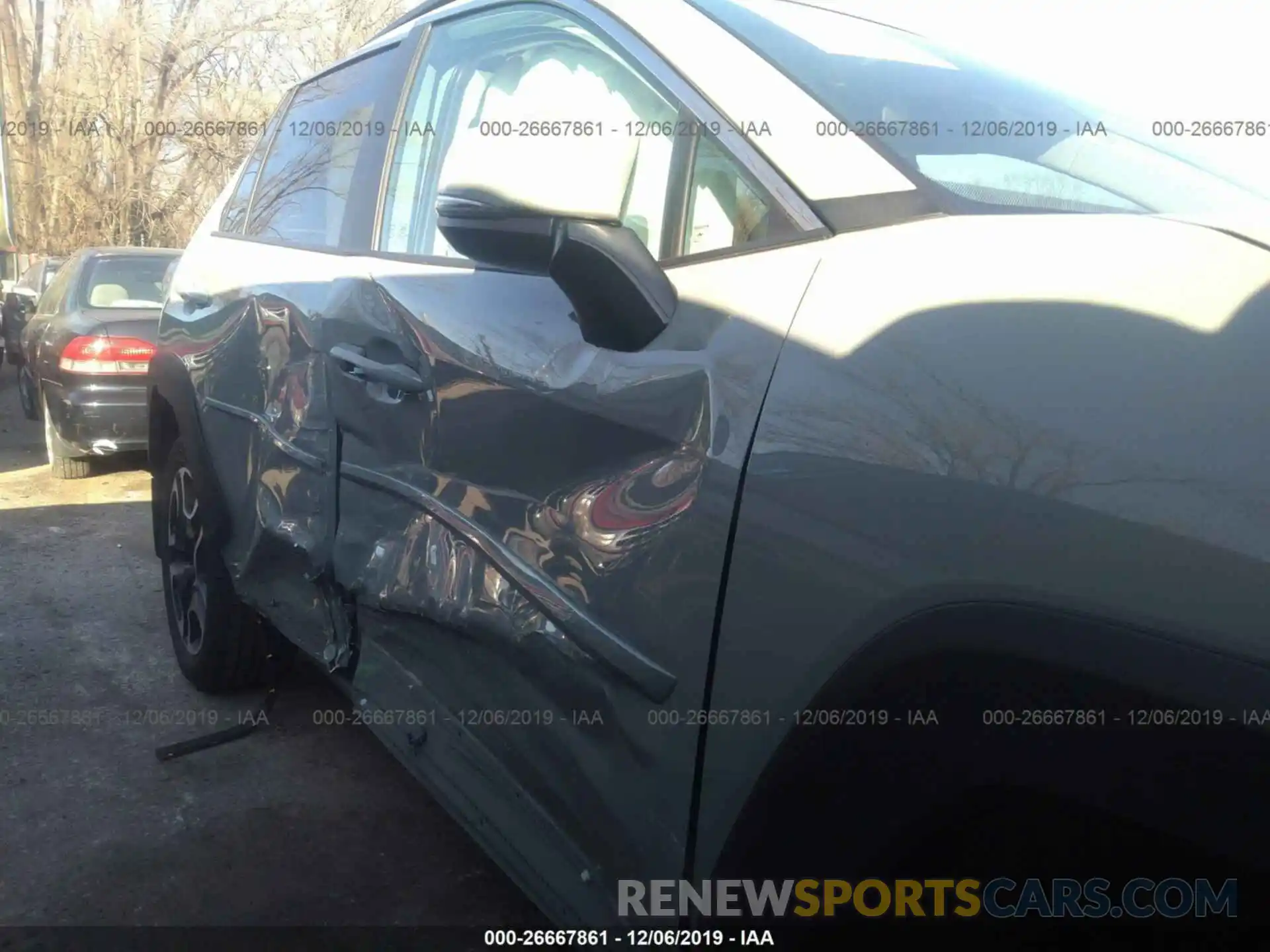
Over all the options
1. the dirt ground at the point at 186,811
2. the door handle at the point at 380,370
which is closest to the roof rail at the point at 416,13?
the door handle at the point at 380,370

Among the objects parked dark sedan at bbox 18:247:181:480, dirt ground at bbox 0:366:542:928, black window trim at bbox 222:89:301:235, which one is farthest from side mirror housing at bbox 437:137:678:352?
parked dark sedan at bbox 18:247:181:480

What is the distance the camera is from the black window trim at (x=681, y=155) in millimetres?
1505

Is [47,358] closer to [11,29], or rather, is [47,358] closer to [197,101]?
[197,101]

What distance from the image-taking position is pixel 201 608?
3.55m

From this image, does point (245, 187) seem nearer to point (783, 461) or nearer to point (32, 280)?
point (783, 461)

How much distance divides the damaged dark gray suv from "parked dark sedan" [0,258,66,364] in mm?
9648

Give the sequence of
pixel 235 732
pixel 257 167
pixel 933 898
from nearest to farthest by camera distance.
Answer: pixel 933 898, pixel 235 732, pixel 257 167

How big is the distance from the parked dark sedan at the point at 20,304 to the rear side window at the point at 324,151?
7983 millimetres

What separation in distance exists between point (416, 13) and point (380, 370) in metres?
1.19

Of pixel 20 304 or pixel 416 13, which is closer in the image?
pixel 416 13

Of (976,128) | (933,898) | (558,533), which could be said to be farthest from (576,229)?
(933,898)

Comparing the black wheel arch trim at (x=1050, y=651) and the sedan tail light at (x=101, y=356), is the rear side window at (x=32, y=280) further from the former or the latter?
the black wheel arch trim at (x=1050, y=651)

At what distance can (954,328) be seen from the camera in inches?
46.5

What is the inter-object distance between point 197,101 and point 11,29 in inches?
195
